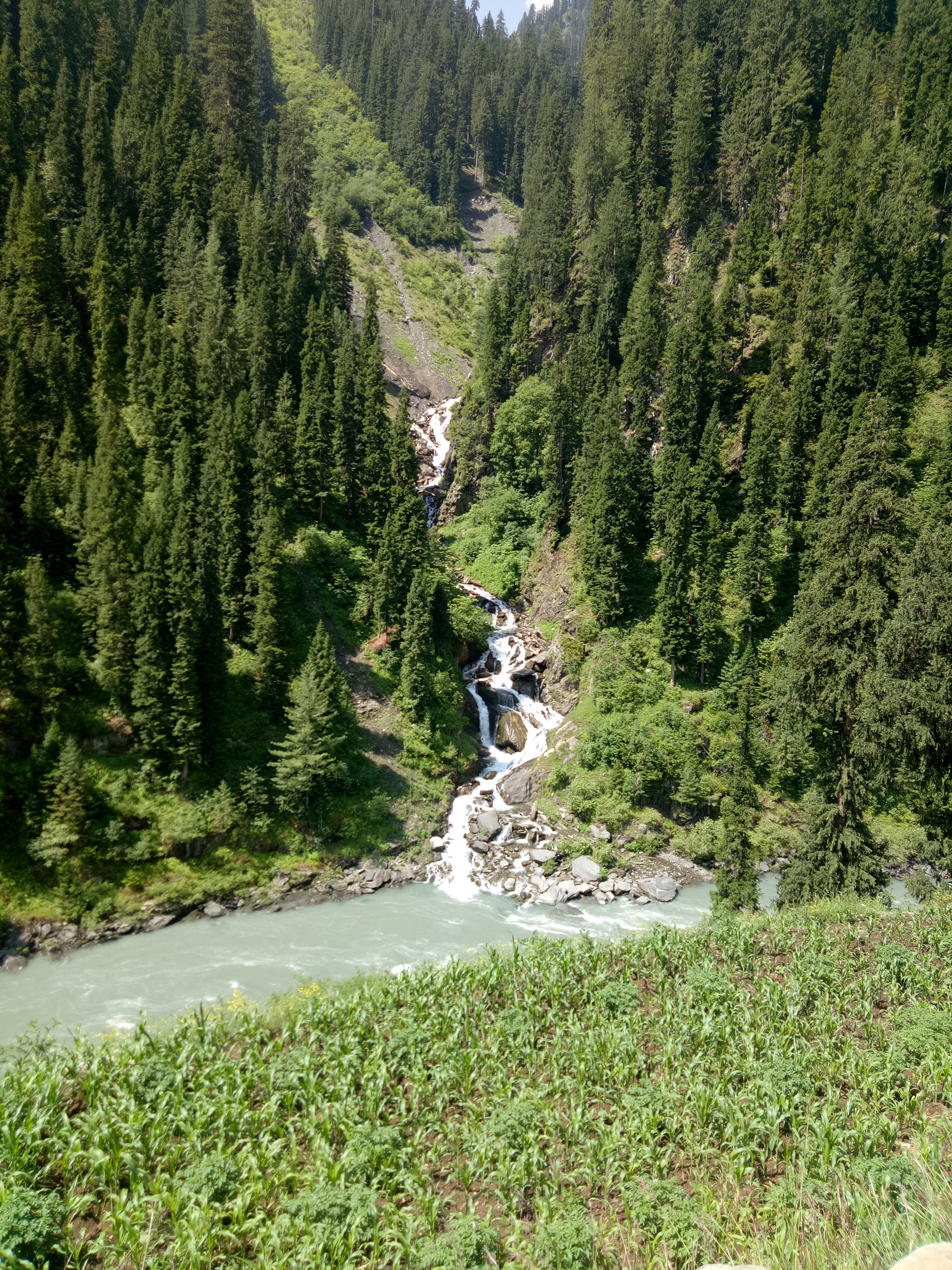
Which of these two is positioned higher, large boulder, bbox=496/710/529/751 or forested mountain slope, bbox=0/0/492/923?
forested mountain slope, bbox=0/0/492/923

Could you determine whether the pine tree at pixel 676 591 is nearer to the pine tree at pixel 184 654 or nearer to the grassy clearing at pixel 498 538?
the grassy clearing at pixel 498 538

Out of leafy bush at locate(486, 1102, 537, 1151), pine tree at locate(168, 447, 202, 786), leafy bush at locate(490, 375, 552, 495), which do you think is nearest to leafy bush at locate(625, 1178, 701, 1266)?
leafy bush at locate(486, 1102, 537, 1151)

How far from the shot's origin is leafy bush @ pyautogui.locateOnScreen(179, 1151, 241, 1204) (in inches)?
420

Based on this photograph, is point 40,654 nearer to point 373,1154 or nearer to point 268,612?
point 268,612

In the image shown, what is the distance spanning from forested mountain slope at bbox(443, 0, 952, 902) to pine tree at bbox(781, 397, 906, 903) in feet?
0.33

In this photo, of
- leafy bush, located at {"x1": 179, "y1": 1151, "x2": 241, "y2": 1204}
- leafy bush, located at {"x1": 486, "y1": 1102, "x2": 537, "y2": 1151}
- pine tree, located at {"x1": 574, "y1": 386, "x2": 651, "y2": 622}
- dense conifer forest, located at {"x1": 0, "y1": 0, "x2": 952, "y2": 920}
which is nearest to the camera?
leafy bush, located at {"x1": 179, "y1": 1151, "x2": 241, "y2": 1204}

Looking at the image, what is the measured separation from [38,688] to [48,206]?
51.0m

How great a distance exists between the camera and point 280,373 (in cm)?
5847

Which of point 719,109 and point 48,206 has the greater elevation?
point 719,109

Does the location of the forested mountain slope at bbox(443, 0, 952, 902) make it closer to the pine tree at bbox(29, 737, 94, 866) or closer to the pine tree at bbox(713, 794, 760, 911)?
the pine tree at bbox(713, 794, 760, 911)

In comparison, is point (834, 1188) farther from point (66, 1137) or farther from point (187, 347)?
point (187, 347)

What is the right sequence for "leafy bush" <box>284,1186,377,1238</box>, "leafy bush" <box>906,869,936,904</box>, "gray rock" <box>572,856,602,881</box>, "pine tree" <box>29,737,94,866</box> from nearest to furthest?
"leafy bush" <box>284,1186,377,1238</box>
"leafy bush" <box>906,869,936,904</box>
"pine tree" <box>29,737,94,866</box>
"gray rock" <box>572,856,602,881</box>

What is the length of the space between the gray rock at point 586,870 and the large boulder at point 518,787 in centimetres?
633

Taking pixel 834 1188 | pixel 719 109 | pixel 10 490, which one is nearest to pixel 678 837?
pixel 834 1188
